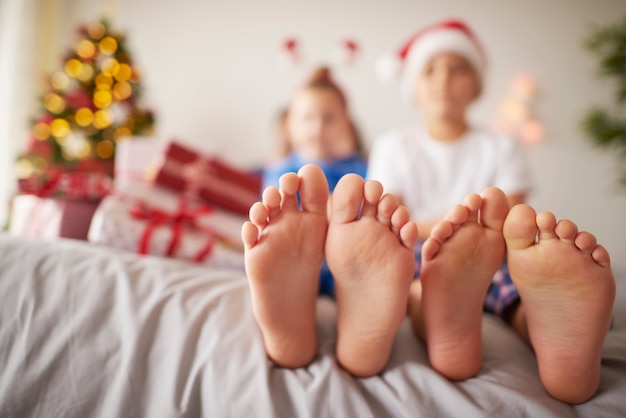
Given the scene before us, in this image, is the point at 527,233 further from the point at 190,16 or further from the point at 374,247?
the point at 190,16

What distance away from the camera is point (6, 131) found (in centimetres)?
192

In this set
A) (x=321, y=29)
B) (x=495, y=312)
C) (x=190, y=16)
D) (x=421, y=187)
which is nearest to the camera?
(x=495, y=312)

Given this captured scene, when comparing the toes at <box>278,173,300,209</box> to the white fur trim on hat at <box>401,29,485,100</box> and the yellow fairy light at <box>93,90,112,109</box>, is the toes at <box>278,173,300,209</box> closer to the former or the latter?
the white fur trim on hat at <box>401,29,485,100</box>

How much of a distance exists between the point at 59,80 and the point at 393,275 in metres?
1.98

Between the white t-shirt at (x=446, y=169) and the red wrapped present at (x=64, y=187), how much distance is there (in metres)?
0.75

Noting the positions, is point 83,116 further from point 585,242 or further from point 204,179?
point 585,242

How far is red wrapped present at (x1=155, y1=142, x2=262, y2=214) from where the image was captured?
117cm

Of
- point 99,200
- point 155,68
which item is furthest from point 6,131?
point 99,200

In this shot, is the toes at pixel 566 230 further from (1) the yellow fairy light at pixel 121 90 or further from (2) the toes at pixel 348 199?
(1) the yellow fairy light at pixel 121 90

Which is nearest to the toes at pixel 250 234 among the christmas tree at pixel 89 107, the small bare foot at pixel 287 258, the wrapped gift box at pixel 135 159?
the small bare foot at pixel 287 258

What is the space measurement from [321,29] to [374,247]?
1.96 meters

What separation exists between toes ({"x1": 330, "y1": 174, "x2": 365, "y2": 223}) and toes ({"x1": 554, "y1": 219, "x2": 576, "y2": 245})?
0.79 feet

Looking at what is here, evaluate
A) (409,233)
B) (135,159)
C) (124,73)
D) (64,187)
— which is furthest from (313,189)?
(124,73)

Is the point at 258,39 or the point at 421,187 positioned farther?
the point at 258,39
